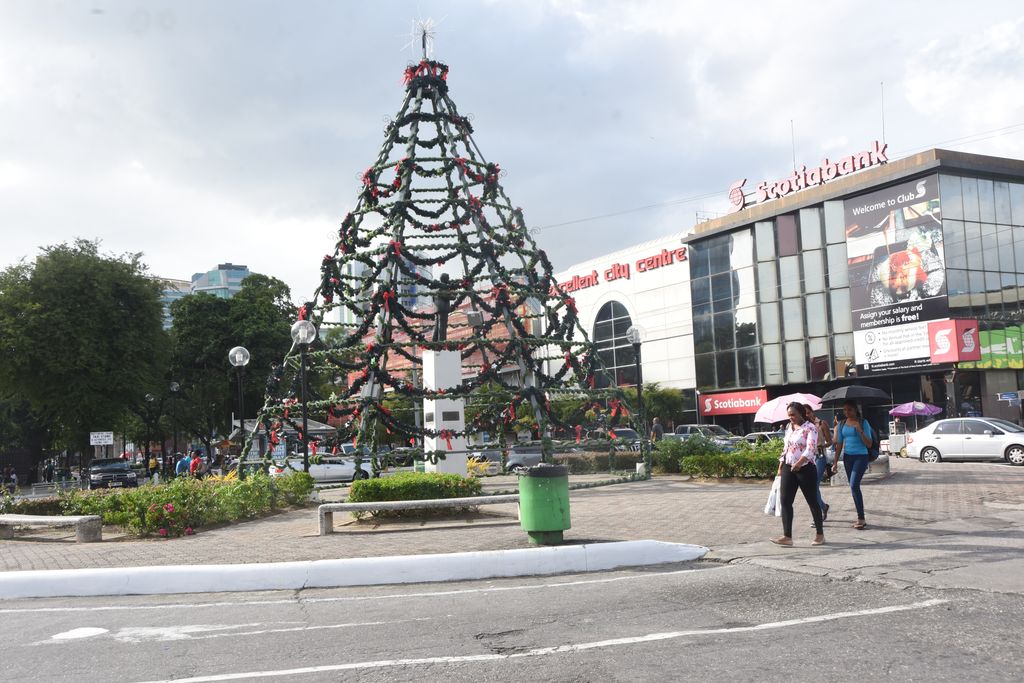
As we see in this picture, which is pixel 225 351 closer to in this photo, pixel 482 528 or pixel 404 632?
pixel 482 528

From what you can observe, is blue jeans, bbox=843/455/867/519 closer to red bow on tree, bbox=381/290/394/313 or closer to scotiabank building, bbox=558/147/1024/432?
red bow on tree, bbox=381/290/394/313

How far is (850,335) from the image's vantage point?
47844 millimetres

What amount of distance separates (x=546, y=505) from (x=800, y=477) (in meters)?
3.05

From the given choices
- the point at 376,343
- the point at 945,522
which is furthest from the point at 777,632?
the point at 376,343

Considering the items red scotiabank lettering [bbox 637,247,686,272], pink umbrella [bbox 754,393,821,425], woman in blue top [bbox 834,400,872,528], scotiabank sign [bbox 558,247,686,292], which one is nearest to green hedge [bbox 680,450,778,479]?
pink umbrella [bbox 754,393,821,425]

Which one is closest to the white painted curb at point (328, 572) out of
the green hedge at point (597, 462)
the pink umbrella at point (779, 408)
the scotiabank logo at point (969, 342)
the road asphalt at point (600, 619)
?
the road asphalt at point (600, 619)

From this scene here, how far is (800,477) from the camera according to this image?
1027cm

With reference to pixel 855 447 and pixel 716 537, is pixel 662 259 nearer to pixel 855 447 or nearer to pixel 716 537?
pixel 855 447

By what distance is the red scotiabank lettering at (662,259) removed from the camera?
58688 mm

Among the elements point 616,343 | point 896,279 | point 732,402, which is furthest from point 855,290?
point 616,343

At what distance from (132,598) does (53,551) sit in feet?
13.7

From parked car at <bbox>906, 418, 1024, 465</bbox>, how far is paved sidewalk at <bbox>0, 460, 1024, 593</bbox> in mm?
11302

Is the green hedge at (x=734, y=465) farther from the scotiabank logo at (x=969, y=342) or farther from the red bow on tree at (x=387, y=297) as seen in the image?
the scotiabank logo at (x=969, y=342)

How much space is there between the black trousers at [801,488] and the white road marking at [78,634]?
7324mm
